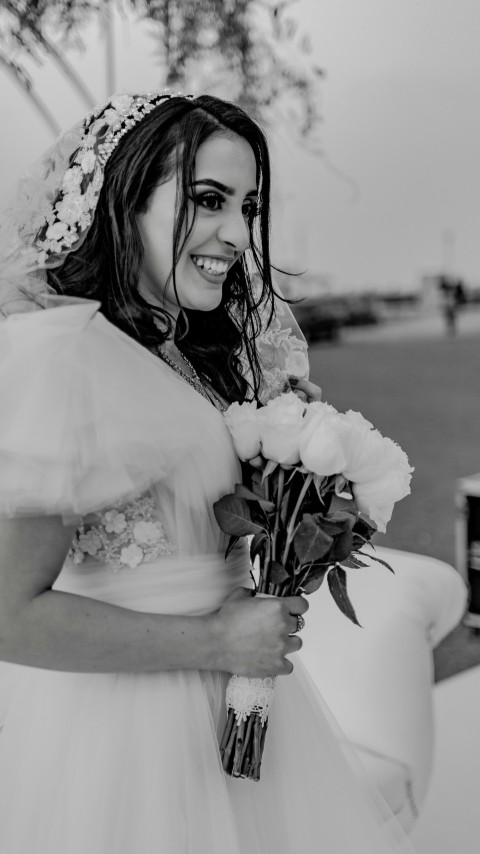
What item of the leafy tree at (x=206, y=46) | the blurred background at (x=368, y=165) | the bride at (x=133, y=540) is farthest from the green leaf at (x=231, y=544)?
the blurred background at (x=368, y=165)

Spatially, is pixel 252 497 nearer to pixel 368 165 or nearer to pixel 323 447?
pixel 323 447

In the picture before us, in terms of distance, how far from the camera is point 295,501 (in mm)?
1092

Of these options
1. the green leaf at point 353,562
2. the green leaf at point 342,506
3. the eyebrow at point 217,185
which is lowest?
the green leaf at point 353,562

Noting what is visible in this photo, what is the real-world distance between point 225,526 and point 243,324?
21.4 inches

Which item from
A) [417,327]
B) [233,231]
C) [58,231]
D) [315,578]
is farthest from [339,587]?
[417,327]

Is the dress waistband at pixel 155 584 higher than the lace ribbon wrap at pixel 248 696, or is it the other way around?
the dress waistband at pixel 155 584

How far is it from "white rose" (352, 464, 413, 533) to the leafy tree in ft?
6.06

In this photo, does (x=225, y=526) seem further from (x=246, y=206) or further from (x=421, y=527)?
(x=421, y=527)

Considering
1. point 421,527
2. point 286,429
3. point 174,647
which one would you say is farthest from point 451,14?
point 174,647

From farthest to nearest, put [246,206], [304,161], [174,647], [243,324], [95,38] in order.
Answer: [304,161]
[95,38]
[243,324]
[246,206]
[174,647]

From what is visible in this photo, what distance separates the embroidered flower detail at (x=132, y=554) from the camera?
1064mm

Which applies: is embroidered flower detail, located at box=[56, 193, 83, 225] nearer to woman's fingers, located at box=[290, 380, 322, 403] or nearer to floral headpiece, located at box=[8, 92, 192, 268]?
floral headpiece, located at box=[8, 92, 192, 268]

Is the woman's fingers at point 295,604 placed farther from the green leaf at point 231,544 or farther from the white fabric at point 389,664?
the white fabric at point 389,664

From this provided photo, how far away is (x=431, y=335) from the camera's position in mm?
3678
